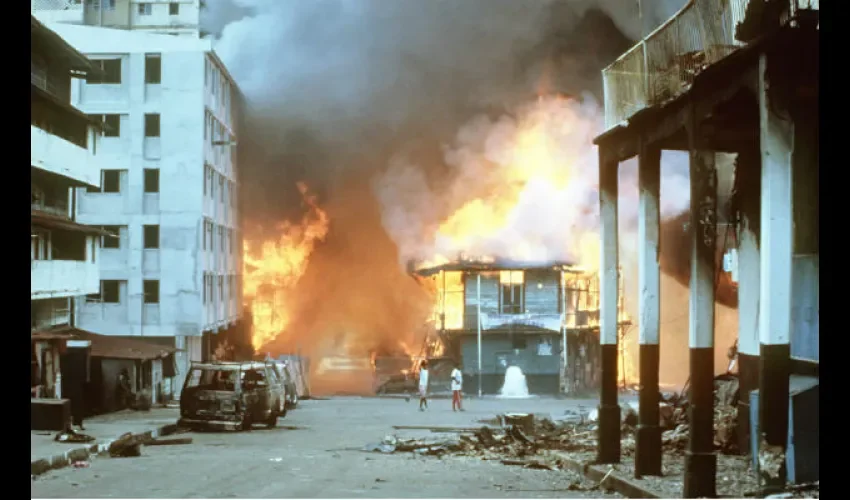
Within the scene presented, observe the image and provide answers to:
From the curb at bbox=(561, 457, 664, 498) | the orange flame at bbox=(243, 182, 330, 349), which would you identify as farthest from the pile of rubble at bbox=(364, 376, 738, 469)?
the orange flame at bbox=(243, 182, 330, 349)

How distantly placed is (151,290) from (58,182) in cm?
473

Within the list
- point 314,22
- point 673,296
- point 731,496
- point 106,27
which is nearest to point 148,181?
point 106,27

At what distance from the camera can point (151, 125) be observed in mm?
32344

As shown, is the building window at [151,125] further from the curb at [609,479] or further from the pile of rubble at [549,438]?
the curb at [609,479]

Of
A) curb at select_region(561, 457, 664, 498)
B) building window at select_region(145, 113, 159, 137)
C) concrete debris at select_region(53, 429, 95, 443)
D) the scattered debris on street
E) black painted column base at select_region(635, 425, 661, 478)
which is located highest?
building window at select_region(145, 113, 159, 137)

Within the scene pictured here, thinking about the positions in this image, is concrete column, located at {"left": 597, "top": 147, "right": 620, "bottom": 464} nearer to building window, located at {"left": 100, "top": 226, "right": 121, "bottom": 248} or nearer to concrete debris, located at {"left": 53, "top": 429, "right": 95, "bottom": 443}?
concrete debris, located at {"left": 53, "top": 429, "right": 95, "bottom": 443}

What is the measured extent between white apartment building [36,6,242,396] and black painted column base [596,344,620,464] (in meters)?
19.4

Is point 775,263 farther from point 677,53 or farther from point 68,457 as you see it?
point 68,457

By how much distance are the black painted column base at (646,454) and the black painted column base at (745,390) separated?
224 centimetres

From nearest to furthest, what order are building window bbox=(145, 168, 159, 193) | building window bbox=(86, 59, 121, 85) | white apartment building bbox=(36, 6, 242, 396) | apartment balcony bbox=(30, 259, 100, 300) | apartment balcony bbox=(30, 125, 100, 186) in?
1. apartment balcony bbox=(30, 259, 100, 300)
2. apartment balcony bbox=(30, 125, 100, 186)
3. building window bbox=(86, 59, 121, 85)
4. white apartment building bbox=(36, 6, 242, 396)
5. building window bbox=(145, 168, 159, 193)

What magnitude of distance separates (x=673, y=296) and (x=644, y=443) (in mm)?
28465

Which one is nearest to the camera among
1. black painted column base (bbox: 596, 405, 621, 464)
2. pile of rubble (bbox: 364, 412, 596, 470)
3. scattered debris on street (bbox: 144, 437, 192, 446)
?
black painted column base (bbox: 596, 405, 621, 464)

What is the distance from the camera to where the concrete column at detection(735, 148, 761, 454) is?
47.4ft
